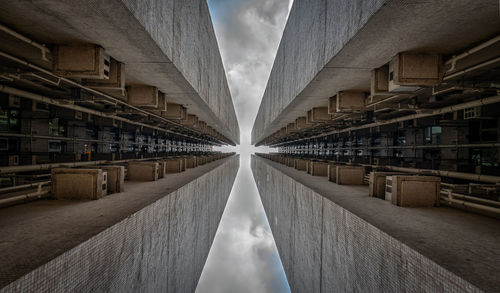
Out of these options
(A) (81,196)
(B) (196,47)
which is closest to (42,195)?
(A) (81,196)

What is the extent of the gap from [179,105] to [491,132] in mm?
11631

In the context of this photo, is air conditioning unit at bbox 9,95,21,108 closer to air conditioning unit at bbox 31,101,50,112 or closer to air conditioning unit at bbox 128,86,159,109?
air conditioning unit at bbox 31,101,50,112

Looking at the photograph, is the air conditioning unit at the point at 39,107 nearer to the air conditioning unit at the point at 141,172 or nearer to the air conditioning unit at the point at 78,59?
the air conditioning unit at the point at 141,172

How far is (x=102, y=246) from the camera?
3.18 m

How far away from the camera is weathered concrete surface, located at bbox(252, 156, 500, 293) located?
261 cm

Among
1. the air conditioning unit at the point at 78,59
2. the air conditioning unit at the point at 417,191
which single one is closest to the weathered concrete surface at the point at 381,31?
the air conditioning unit at the point at 417,191

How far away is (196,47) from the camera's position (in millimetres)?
8312

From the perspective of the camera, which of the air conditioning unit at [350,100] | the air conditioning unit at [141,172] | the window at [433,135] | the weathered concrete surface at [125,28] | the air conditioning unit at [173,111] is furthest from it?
the air conditioning unit at [173,111]

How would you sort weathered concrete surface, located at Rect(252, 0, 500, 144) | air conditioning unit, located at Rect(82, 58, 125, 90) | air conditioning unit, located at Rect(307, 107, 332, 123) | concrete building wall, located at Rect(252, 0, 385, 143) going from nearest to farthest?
weathered concrete surface, located at Rect(252, 0, 500, 144) → concrete building wall, located at Rect(252, 0, 385, 143) → air conditioning unit, located at Rect(82, 58, 125, 90) → air conditioning unit, located at Rect(307, 107, 332, 123)

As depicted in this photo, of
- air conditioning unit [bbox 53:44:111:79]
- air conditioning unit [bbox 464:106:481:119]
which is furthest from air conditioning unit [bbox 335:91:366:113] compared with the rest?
air conditioning unit [bbox 53:44:111:79]

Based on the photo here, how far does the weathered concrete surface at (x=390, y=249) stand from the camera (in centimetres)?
261

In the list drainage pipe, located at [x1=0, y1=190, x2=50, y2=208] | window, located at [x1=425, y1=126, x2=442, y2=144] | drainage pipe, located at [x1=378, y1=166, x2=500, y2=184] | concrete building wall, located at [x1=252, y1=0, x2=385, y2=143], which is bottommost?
drainage pipe, located at [x1=0, y1=190, x2=50, y2=208]

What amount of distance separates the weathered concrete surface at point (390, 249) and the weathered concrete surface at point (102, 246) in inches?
119

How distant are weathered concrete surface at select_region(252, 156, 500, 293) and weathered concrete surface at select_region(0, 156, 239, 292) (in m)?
3.02
